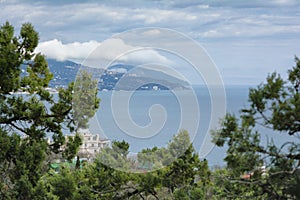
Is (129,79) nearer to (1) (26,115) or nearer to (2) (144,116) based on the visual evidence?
(2) (144,116)

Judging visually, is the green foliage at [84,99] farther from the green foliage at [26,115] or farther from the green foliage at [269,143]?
the green foliage at [269,143]

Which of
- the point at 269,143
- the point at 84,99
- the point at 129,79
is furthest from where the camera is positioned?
the point at 129,79

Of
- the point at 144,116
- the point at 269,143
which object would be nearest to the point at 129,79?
the point at 144,116

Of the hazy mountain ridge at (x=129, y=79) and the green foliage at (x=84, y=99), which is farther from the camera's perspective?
the hazy mountain ridge at (x=129, y=79)

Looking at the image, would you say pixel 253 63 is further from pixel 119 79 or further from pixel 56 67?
pixel 56 67

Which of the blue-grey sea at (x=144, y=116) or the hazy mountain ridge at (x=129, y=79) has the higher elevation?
the hazy mountain ridge at (x=129, y=79)

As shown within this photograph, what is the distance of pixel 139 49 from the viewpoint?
3111 millimetres

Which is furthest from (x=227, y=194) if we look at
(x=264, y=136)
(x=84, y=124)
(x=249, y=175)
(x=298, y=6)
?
(x=298, y=6)

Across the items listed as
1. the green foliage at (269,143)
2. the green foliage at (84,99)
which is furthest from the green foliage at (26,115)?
the green foliage at (269,143)

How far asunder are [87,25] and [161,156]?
180 cm

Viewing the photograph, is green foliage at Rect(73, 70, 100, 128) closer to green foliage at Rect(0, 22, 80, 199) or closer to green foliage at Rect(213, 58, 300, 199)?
green foliage at Rect(0, 22, 80, 199)

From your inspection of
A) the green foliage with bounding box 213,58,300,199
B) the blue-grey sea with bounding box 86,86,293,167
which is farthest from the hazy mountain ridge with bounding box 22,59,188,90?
the green foliage with bounding box 213,58,300,199

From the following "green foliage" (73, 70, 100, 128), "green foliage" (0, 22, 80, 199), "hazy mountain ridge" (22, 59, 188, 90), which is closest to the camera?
"green foliage" (0, 22, 80, 199)

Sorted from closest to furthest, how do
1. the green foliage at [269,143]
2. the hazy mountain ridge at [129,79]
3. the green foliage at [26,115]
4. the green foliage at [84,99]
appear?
the green foliage at [269,143]
the green foliage at [26,115]
the green foliage at [84,99]
the hazy mountain ridge at [129,79]
